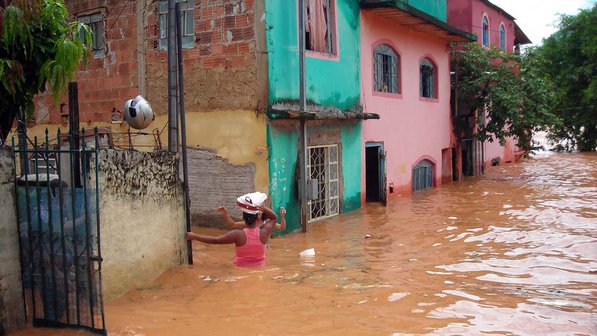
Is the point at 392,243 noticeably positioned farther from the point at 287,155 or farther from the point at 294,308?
the point at 294,308

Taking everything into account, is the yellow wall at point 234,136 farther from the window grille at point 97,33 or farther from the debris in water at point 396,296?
the debris in water at point 396,296

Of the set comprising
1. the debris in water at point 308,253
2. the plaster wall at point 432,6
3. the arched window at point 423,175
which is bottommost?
the debris in water at point 308,253

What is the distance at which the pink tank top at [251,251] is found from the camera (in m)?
6.74

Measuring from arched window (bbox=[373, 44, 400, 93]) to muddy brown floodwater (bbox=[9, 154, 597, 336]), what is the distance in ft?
14.2

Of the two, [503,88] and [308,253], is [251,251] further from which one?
[503,88]

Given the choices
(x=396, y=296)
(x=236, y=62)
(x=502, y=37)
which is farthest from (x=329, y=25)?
(x=502, y=37)

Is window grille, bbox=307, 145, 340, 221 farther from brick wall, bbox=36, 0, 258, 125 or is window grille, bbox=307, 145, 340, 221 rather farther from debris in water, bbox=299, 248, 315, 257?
debris in water, bbox=299, 248, 315, 257

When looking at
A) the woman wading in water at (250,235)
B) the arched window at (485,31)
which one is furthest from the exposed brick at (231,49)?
the arched window at (485,31)

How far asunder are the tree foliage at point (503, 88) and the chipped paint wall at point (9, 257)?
16.4 m

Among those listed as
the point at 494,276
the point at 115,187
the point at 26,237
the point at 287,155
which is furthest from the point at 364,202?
the point at 26,237

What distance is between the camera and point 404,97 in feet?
52.7

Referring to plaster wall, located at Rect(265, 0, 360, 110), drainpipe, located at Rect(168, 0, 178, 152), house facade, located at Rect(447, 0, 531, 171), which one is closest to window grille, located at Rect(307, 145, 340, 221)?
plaster wall, located at Rect(265, 0, 360, 110)

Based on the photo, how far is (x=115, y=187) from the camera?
6.05 m

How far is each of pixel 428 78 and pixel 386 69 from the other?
3.28 meters
